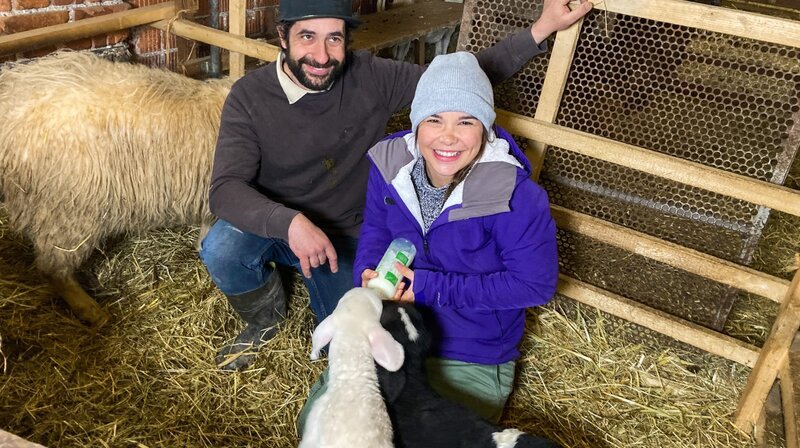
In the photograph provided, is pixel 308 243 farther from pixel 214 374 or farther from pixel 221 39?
pixel 221 39

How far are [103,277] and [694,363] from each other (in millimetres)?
2885

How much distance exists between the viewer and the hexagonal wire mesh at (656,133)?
2480 mm

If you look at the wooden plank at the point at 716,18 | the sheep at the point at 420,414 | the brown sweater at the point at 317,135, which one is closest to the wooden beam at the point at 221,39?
the brown sweater at the point at 317,135

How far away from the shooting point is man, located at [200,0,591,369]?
2.32 meters

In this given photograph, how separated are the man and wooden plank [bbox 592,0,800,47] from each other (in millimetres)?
172

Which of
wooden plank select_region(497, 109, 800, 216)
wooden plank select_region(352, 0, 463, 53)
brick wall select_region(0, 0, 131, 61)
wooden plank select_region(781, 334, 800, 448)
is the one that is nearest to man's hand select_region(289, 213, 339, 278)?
wooden plank select_region(497, 109, 800, 216)

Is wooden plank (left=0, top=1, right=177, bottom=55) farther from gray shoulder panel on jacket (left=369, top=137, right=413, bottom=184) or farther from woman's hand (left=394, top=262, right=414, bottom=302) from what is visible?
woman's hand (left=394, top=262, right=414, bottom=302)

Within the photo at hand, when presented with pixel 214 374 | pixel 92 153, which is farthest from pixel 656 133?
pixel 92 153

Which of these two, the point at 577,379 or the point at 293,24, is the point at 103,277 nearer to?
the point at 293,24

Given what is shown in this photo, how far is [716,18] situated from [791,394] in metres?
1.34

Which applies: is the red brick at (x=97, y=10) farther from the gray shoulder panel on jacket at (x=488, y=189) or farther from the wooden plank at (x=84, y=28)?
the gray shoulder panel on jacket at (x=488, y=189)

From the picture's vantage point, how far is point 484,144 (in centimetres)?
196

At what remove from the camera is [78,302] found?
9.26ft

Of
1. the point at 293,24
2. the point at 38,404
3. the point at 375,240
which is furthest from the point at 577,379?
the point at 38,404
